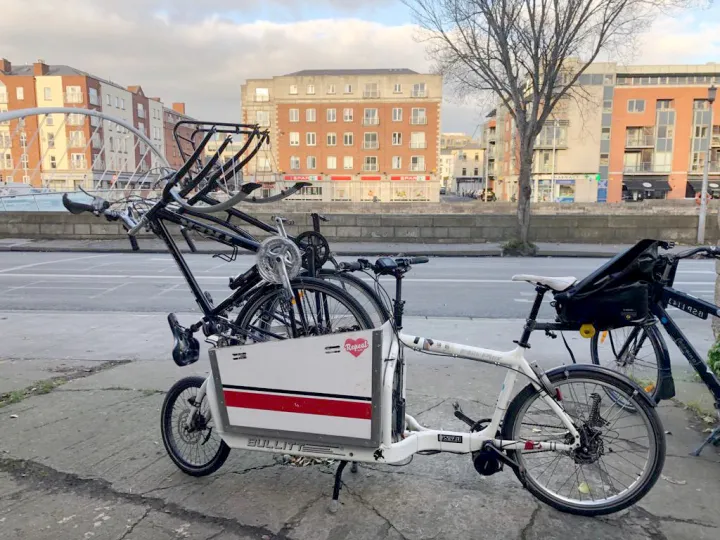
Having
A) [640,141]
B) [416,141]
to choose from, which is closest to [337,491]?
[416,141]

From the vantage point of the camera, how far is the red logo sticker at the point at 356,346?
268cm

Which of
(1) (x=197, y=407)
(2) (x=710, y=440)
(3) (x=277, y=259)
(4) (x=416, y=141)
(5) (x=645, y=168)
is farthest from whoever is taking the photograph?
(4) (x=416, y=141)

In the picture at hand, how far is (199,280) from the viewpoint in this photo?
12.1 metres

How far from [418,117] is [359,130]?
7515mm

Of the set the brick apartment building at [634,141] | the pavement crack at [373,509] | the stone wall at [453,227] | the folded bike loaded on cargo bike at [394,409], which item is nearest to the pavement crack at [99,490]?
the folded bike loaded on cargo bike at [394,409]

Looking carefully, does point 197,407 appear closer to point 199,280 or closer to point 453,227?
point 199,280

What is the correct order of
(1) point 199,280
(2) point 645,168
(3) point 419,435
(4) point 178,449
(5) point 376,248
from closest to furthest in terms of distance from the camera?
(3) point 419,435, (4) point 178,449, (1) point 199,280, (5) point 376,248, (2) point 645,168

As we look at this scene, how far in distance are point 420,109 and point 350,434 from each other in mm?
68142

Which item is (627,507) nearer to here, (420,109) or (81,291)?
(81,291)

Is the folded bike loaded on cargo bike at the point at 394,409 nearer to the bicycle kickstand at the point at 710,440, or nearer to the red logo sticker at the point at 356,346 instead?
the red logo sticker at the point at 356,346

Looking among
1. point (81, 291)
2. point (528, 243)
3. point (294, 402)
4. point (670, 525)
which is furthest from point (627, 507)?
point (528, 243)

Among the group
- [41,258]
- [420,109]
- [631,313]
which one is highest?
[420,109]

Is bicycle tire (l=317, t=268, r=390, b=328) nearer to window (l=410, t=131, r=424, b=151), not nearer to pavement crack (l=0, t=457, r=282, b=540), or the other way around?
pavement crack (l=0, t=457, r=282, b=540)

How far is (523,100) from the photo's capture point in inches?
696
